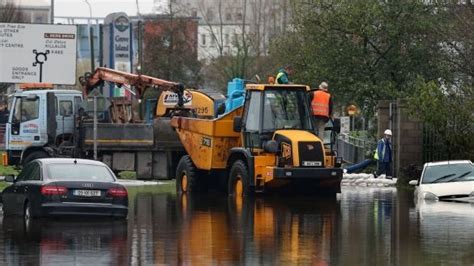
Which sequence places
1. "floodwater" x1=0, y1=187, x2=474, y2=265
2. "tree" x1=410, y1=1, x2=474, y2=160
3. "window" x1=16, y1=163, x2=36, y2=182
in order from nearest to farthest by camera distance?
1. "floodwater" x1=0, y1=187, x2=474, y2=265
2. "window" x1=16, y1=163, x2=36, y2=182
3. "tree" x1=410, y1=1, x2=474, y2=160

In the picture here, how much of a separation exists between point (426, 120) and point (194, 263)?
20917mm

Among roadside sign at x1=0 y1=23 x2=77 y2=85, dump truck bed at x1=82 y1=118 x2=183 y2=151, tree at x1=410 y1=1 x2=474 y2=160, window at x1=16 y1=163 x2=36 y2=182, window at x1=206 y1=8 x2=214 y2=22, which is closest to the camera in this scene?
window at x1=16 y1=163 x2=36 y2=182

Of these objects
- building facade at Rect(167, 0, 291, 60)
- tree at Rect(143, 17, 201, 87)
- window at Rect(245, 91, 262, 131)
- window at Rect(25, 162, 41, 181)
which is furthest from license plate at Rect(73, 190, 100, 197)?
tree at Rect(143, 17, 201, 87)

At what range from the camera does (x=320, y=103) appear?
2995 centimetres

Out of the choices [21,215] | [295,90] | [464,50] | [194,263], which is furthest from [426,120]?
[194,263]

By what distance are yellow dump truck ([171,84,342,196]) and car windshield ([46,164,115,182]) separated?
631 cm

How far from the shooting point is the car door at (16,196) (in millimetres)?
23328

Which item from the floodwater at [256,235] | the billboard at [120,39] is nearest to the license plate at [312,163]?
the floodwater at [256,235]

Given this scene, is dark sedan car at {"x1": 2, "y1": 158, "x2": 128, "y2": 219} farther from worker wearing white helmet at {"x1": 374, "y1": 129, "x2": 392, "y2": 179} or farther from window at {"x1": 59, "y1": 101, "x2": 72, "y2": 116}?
window at {"x1": 59, "y1": 101, "x2": 72, "y2": 116}

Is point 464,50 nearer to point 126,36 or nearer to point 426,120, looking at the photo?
point 426,120

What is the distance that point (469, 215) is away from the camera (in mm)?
25078

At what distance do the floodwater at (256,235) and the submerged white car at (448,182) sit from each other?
73cm

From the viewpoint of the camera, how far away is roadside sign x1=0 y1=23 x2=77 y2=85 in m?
34.3

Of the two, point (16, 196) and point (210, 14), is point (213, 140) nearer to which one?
point (16, 196)
